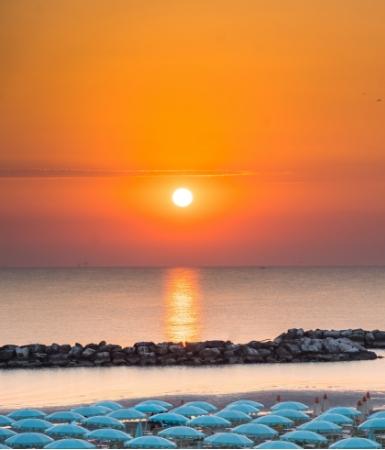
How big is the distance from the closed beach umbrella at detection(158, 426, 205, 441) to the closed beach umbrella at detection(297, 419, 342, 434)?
292 cm

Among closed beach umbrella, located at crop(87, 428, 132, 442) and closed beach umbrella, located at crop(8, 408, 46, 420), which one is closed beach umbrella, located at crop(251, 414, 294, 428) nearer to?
closed beach umbrella, located at crop(87, 428, 132, 442)

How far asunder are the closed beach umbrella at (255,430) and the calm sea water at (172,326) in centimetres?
1109

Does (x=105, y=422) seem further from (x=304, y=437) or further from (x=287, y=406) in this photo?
(x=287, y=406)

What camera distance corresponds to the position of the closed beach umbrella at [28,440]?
28.0 meters

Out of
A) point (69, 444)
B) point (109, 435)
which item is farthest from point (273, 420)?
point (69, 444)

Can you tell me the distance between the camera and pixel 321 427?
29859mm

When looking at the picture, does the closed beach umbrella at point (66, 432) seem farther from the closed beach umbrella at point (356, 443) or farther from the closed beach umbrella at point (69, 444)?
the closed beach umbrella at point (356, 443)

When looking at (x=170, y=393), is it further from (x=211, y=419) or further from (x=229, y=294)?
(x=229, y=294)

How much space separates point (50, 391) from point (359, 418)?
14155 mm

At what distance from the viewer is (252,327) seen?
285 ft

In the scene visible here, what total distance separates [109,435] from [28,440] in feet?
7.45

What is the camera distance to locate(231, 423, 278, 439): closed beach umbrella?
29.6 m

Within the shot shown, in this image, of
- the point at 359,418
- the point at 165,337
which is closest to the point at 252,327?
the point at 165,337

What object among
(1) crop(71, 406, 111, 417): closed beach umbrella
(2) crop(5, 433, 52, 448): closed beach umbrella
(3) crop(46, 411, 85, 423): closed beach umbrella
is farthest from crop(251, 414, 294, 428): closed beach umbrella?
(2) crop(5, 433, 52, 448): closed beach umbrella
